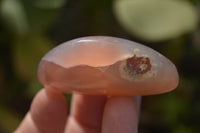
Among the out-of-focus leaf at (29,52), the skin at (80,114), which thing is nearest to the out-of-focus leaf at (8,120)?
the out-of-focus leaf at (29,52)

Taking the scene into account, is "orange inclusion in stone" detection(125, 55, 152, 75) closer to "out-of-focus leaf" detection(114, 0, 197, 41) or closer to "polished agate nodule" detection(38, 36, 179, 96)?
"polished agate nodule" detection(38, 36, 179, 96)

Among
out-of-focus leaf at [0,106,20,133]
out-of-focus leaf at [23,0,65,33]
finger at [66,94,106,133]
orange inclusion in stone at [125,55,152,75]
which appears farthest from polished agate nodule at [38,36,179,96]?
out-of-focus leaf at [0,106,20,133]

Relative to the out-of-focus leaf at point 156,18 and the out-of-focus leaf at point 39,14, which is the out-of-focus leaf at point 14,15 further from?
the out-of-focus leaf at point 156,18

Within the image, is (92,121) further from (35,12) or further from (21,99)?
(21,99)

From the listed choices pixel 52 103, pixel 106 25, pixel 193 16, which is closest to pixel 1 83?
pixel 106 25

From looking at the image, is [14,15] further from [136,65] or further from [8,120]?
[136,65]

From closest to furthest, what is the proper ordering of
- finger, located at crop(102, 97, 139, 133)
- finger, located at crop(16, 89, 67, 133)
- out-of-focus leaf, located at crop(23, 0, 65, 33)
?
finger, located at crop(102, 97, 139, 133), finger, located at crop(16, 89, 67, 133), out-of-focus leaf, located at crop(23, 0, 65, 33)

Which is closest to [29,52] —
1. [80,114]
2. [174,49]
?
[80,114]
